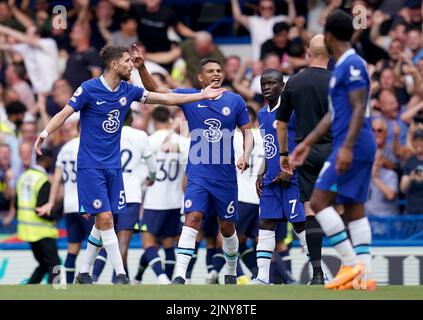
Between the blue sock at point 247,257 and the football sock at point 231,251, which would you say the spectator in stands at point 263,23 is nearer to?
the blue sock at point 247,257

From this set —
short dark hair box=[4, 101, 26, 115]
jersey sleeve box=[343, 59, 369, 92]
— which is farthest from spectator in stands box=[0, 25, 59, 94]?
jersey sleeve box=[343, 59, 369, 92]

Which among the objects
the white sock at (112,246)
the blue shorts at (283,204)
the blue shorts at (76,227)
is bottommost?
the white sock at (112,246)

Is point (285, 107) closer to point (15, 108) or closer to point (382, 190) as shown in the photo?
point (382, 190)

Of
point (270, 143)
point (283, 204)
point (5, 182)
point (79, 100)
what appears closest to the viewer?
point (79, 100)

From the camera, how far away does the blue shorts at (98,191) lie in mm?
12195

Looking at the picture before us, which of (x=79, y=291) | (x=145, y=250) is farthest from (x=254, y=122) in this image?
(x=79, y=291)

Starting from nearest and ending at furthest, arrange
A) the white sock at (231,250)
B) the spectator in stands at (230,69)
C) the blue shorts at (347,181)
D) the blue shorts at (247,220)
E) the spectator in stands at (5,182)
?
1. the blue shorts at (347,181)
2. the white sock at (231,250)
3. the blue shorts at (247,220)
4. the spectator in stands at (5,182)
5. the spectator in stands at (230,69)

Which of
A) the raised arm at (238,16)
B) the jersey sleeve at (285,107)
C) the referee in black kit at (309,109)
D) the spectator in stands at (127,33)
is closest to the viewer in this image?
the referee in black kit at (309,109)

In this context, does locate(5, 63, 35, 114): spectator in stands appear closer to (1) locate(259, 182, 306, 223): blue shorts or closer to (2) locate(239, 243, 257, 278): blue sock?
(2) locate(239, 243, 257, 278): blue sock

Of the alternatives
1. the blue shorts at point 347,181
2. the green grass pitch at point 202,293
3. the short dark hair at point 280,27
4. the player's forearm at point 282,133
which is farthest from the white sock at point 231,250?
the short dark hair at point 280,27

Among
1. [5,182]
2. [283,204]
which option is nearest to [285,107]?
[283,204]

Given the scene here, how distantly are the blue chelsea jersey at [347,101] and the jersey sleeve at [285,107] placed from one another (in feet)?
4.82

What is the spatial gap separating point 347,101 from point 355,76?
0.84ft

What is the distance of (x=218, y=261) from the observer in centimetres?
1609
